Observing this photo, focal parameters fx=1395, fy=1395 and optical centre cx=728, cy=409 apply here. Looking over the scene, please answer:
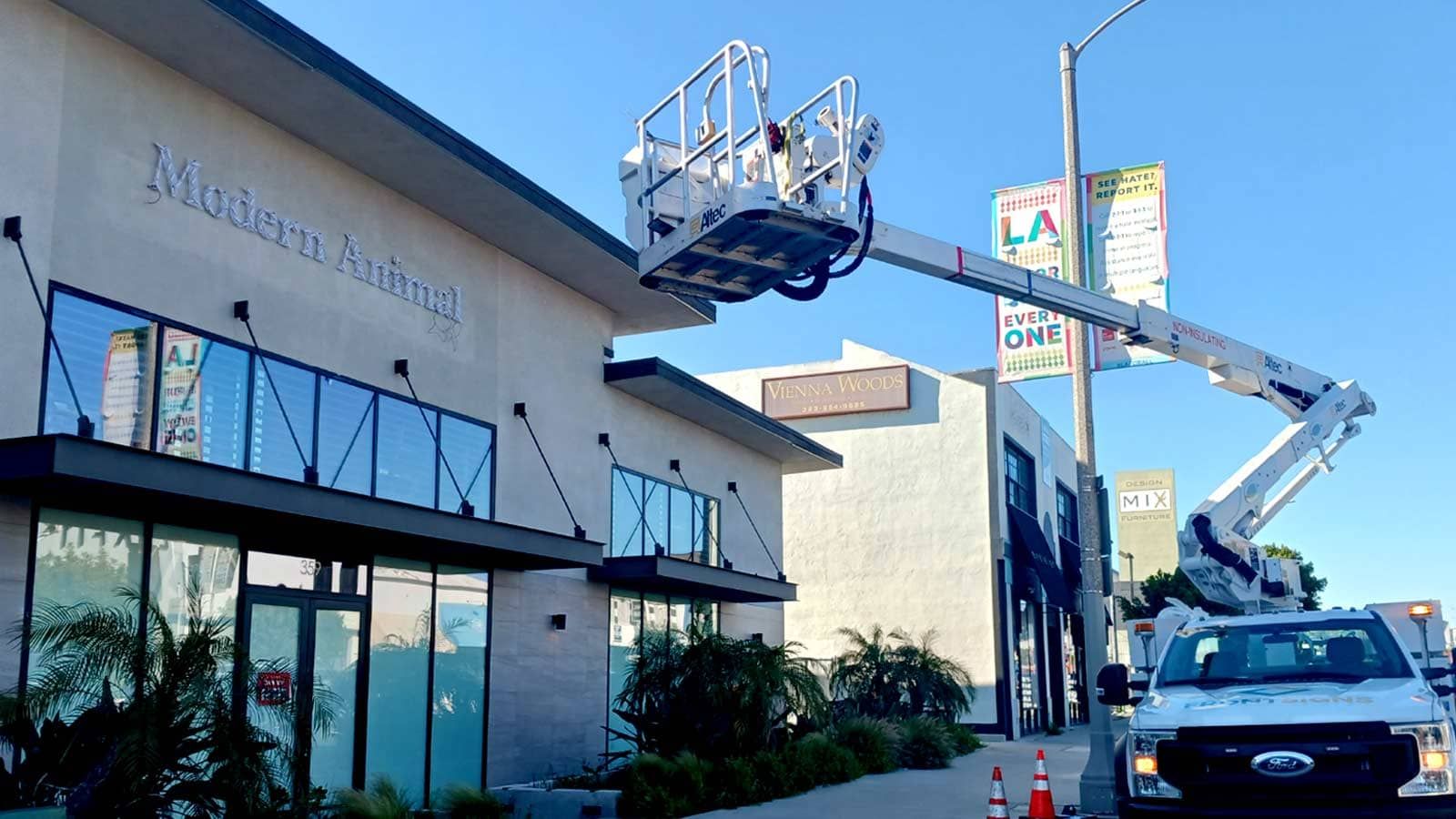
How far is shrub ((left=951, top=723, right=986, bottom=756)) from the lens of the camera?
25906 mm

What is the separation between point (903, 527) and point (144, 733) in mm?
25458

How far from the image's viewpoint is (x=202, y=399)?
13.1 m

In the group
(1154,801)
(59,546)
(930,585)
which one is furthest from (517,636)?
(930,585)

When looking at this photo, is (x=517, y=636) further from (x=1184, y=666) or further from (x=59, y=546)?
(x=1184, y=666)

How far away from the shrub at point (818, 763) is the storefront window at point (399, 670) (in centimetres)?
468

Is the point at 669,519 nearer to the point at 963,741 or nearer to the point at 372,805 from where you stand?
the point at 963,741

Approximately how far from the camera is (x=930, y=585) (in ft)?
109

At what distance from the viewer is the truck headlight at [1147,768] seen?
970cm

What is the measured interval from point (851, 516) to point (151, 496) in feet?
79.6

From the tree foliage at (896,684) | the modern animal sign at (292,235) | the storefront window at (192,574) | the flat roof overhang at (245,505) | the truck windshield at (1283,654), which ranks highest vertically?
the modern animal sign at (292,235)

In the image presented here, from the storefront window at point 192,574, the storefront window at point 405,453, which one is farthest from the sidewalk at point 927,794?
the storefront window at point 192,574

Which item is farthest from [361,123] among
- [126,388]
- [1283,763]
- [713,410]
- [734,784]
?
[1283,763]

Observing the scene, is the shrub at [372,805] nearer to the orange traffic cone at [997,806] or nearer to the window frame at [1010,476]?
the orange traffic cone at [997,806]

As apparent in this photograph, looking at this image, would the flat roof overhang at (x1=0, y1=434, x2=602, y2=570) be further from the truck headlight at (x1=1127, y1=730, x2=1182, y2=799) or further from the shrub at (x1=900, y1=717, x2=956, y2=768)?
the shrub at (x1=900, y1=717, x2=956, y2=768)
